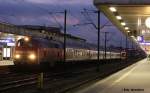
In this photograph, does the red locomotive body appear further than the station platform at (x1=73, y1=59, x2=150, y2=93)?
Yes

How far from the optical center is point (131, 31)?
4619 centimetres

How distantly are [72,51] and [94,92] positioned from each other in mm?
36650

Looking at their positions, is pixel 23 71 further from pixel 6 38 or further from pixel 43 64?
pixel 6 38

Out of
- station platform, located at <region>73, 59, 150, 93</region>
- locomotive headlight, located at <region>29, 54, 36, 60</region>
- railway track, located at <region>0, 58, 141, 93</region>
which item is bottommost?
station platform, located at <region>73, 59, 150, 93</region>

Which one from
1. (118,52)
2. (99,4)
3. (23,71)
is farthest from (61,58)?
(118,52)

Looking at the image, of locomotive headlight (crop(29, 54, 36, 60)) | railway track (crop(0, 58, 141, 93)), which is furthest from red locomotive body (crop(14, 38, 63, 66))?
railway track (crop(0, 58, 141, 93))

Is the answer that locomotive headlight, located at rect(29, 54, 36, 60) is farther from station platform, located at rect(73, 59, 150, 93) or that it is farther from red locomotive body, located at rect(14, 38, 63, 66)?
station platform, located at rect(73, 59, 150, 93)

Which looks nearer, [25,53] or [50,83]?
[50,83]

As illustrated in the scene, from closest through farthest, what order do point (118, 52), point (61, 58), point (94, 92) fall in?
1. point (94, 92)
2. point (61, 58)
3. point (118, 52)

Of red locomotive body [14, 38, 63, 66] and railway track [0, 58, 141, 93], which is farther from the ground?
red locomotive body [14, 38, 63, 66]

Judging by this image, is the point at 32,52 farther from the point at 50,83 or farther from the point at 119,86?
the point at 119,86

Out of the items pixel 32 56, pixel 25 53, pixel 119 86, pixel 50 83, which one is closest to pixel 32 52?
pixel 32 56

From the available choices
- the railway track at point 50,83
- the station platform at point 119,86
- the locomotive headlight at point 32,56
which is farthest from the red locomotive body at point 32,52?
the station platform at point 119,86

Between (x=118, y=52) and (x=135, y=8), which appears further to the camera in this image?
(x=118, y=52)
